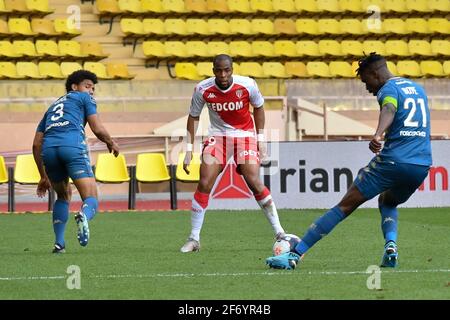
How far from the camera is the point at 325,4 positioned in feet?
98.8

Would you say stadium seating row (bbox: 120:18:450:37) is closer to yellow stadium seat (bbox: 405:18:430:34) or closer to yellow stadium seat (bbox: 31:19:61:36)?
yellow stadium seat (bbox: 405:18:430:34)

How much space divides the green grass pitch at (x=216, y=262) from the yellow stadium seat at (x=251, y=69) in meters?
10.5

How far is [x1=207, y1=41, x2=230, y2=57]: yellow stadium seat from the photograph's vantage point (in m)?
27.9

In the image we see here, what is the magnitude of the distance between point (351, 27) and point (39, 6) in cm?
788

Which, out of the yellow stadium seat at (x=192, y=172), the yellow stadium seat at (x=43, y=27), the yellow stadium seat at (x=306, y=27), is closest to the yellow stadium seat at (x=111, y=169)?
the yellow stadium seat at (x=192, y=172)

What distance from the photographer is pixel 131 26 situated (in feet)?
92.1

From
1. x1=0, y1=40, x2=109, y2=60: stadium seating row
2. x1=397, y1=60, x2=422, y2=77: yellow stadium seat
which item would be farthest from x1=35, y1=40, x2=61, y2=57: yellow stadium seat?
x1=397, y1=60, x2=422, y2=77: yellow stadium seat

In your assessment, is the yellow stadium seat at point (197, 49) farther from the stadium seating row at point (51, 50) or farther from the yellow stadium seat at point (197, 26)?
the stadium seating row at point (51, 50)

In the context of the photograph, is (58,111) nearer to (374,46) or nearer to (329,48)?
(329,48)

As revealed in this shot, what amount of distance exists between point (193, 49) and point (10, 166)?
7317 mm

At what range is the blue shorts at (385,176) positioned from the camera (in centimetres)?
934

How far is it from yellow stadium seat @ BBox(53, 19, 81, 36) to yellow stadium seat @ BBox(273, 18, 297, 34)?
5019 mm
